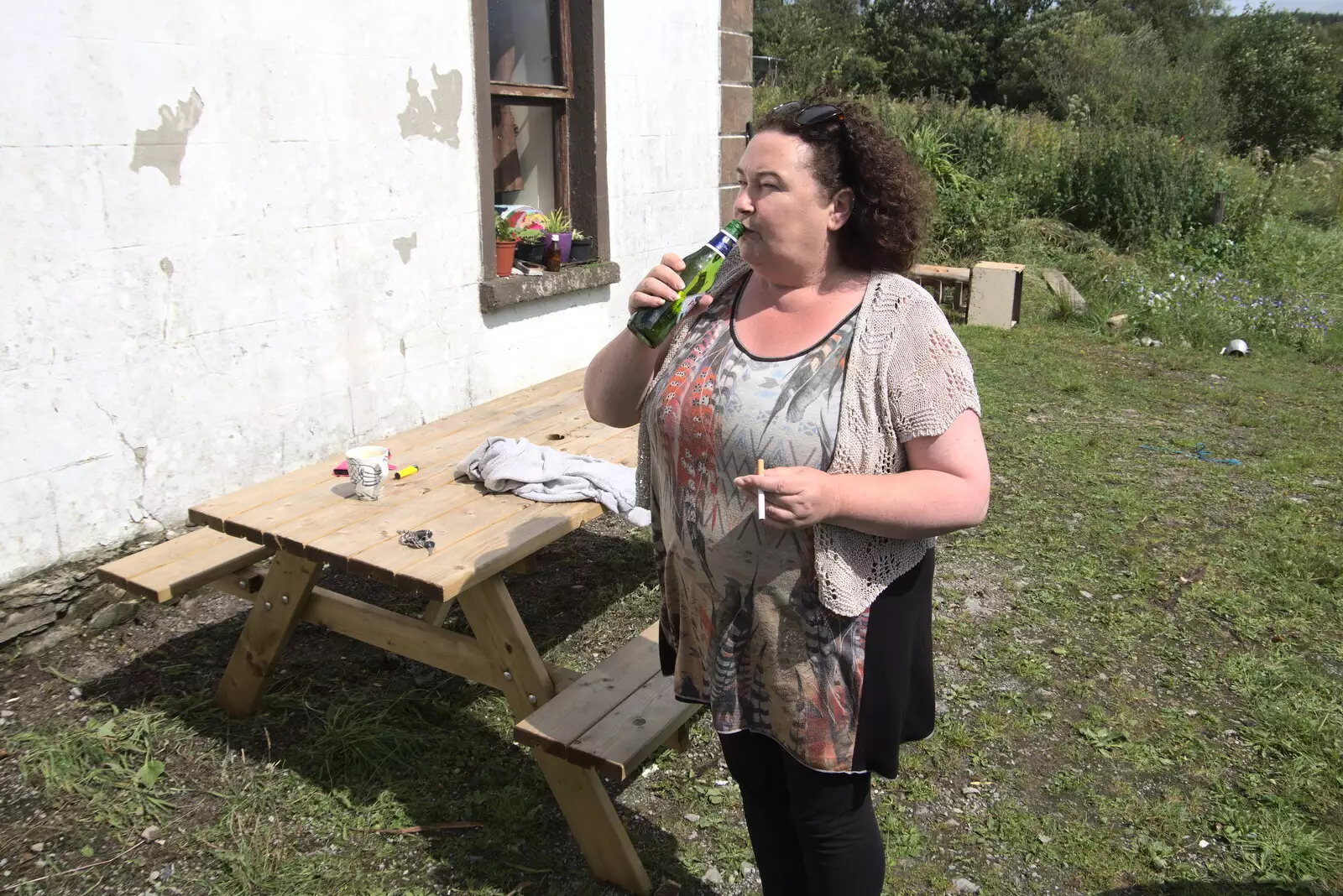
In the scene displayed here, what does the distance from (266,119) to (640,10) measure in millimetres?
2560

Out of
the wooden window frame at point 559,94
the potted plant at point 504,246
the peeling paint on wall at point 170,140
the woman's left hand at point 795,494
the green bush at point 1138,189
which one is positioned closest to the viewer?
the woman's left hand at point 795,494

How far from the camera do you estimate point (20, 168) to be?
3020 millimetres

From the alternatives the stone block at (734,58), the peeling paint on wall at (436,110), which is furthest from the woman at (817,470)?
the stone block at (734,58)

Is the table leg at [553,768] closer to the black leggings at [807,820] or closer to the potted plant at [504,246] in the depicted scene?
the black leggings at [807,820]

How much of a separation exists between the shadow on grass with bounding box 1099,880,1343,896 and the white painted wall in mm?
3258

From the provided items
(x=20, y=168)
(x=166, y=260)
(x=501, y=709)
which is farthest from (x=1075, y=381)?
(x=20, y=168)

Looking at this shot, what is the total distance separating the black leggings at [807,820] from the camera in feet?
5.79

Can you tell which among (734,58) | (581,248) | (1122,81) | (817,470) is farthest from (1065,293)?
(1122,81)

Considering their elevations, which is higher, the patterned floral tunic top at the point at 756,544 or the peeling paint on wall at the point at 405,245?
the peeling paint on wall at the point at 405,245

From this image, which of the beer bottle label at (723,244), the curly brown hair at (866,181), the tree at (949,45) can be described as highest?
the tree at (949,45)

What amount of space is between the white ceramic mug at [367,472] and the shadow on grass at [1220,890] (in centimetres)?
213

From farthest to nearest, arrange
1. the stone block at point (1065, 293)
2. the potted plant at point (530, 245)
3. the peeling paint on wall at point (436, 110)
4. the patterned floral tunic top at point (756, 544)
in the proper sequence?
the stone block at point (1065, 293) < the potted plant at point (530, 245) < the peeling paint on wall at point (436, 110) < the patterned floral tunic top at point (756, 544)

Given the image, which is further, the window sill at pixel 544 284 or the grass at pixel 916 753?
the window sill at pixel 544 284

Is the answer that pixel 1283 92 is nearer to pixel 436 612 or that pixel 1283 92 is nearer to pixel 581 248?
pixel 581 248
